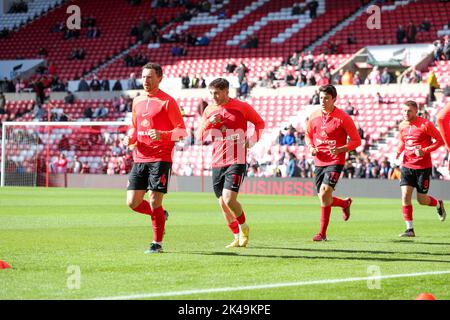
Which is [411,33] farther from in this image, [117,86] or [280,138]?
[117,86]

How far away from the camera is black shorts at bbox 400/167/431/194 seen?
16.8 meters

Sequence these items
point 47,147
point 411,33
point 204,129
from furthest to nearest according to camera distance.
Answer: point 411,33, point 47,147, point 204,129

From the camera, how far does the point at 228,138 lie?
13.1 metres

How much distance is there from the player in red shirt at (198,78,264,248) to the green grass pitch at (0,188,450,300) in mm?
771

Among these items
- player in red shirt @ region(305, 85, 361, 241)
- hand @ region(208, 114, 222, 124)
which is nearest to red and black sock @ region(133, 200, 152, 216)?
hand @ region(208, 114, 222, 124)

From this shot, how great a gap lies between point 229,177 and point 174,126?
118cm

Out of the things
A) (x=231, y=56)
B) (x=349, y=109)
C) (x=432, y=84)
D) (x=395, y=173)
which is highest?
(x=231, y=56)

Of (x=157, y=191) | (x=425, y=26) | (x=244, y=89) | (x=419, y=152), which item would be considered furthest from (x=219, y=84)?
(x=425, y=26)

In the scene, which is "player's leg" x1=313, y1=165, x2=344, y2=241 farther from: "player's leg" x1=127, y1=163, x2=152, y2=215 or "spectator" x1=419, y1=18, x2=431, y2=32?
"spectator" x1=419, y1=18, x2=431, y2=32

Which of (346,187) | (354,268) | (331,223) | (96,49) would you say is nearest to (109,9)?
(96,49)

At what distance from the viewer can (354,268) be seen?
10.6 meters

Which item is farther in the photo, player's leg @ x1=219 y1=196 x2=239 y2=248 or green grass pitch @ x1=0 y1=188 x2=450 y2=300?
player's leg @ x1=219 y1=196 x2=239 y2=248

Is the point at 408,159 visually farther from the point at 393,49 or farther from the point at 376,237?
the point at 393,49
